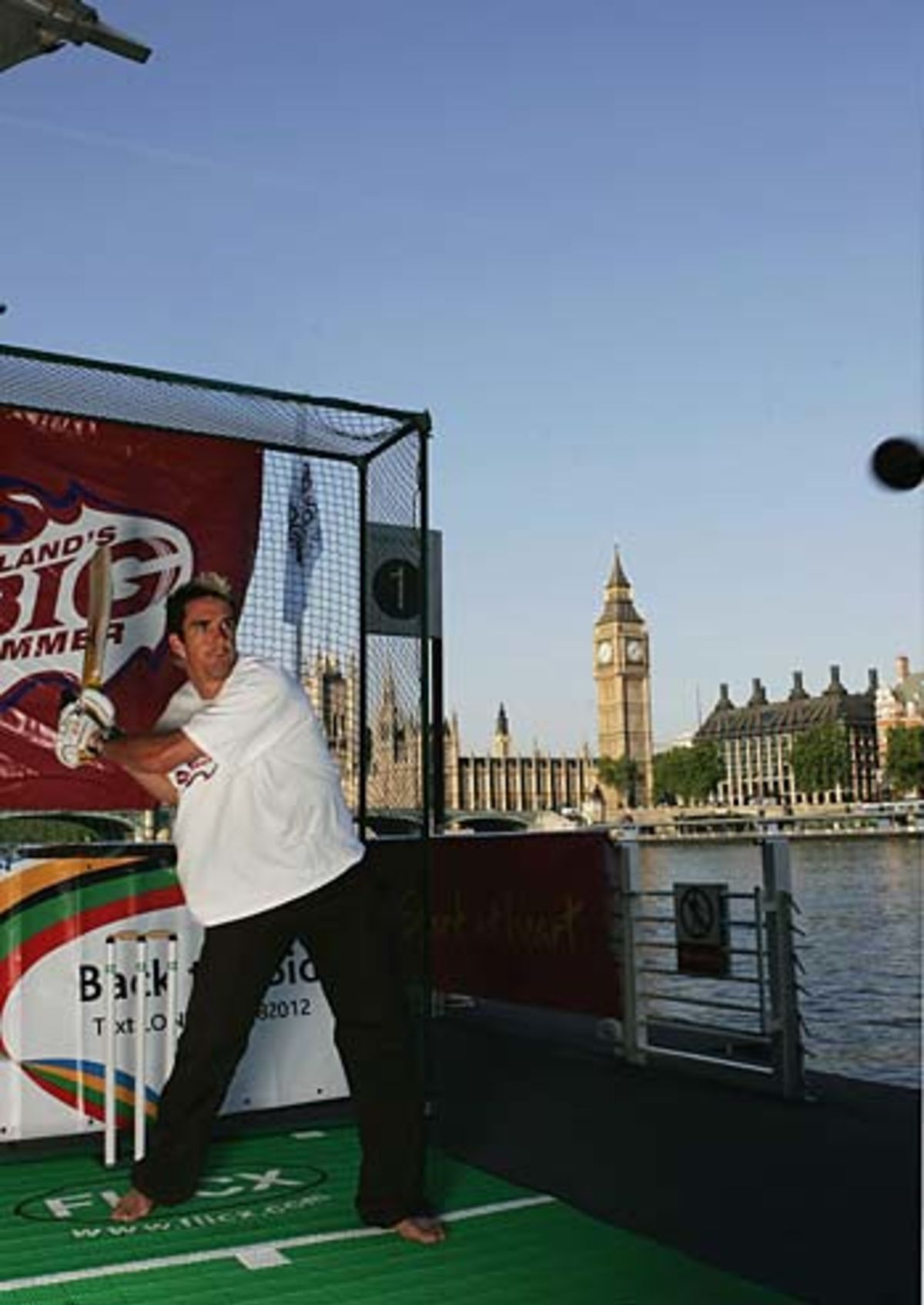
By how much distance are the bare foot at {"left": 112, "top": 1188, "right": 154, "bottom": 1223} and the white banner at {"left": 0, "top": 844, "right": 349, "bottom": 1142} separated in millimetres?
834

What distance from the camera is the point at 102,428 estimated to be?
5.96 metres

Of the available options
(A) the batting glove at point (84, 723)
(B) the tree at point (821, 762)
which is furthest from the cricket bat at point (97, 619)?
(B) the tree at point (821, 762)

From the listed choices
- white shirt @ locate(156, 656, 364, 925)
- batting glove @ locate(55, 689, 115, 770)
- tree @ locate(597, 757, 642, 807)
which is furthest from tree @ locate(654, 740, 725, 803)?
white shirt @ locate(156, 656, 364, 925)

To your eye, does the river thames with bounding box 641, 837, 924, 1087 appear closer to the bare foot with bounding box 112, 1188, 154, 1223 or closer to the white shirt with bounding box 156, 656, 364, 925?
the white shirt with bounding box 156, 656, 364, 925

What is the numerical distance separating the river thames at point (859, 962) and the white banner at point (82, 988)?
2.78 metres

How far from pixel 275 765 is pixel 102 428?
2445 millimetres

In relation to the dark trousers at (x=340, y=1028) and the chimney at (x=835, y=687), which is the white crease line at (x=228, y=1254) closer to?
the dark trousers at (x=340, y=1028)

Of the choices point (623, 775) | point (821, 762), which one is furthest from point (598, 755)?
point (821, 762)

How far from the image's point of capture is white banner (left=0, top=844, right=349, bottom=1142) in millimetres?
5277

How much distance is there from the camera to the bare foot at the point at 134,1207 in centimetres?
430

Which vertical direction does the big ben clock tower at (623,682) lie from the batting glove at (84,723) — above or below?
above

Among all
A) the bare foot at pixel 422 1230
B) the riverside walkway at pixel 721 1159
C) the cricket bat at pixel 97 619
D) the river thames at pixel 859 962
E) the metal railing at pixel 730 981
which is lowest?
the river thames at pixel 859 962

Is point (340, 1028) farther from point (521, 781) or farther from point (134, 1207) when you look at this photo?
point (521, 781)

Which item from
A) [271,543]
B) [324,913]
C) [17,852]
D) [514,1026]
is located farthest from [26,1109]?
[514,1026]
